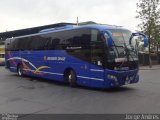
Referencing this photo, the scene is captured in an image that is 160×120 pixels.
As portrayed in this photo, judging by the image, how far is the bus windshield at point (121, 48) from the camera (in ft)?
40.9

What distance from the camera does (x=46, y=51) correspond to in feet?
55.2

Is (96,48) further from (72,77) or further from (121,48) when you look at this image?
(72,77)

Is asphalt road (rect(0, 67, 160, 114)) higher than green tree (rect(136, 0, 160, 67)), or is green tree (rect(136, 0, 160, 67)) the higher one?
green tree (rect(136, 0, 160, 67))

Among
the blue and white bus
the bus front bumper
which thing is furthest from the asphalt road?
the blue and white bus

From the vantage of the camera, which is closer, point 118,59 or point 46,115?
point 46,115

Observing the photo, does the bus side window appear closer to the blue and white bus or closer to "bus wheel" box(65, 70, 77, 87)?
the blue and white bus

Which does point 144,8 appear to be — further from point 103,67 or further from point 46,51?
point 103,67

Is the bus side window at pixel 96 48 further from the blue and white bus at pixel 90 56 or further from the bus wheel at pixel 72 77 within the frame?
the bus wheel at pixel 72 77

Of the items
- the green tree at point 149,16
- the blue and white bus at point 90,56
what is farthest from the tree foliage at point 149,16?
the blue and white bus at point 90,56

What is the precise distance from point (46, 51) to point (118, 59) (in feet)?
18.7

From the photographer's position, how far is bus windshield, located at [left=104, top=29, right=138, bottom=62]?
12453 millimetres

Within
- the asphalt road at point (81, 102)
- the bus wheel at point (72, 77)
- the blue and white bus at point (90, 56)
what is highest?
the blue and white bus at point (90, 56)

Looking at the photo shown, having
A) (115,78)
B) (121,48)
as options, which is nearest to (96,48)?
(121,48)

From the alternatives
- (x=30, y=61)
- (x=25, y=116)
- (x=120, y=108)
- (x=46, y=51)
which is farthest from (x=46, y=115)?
(x=30, y=61)
